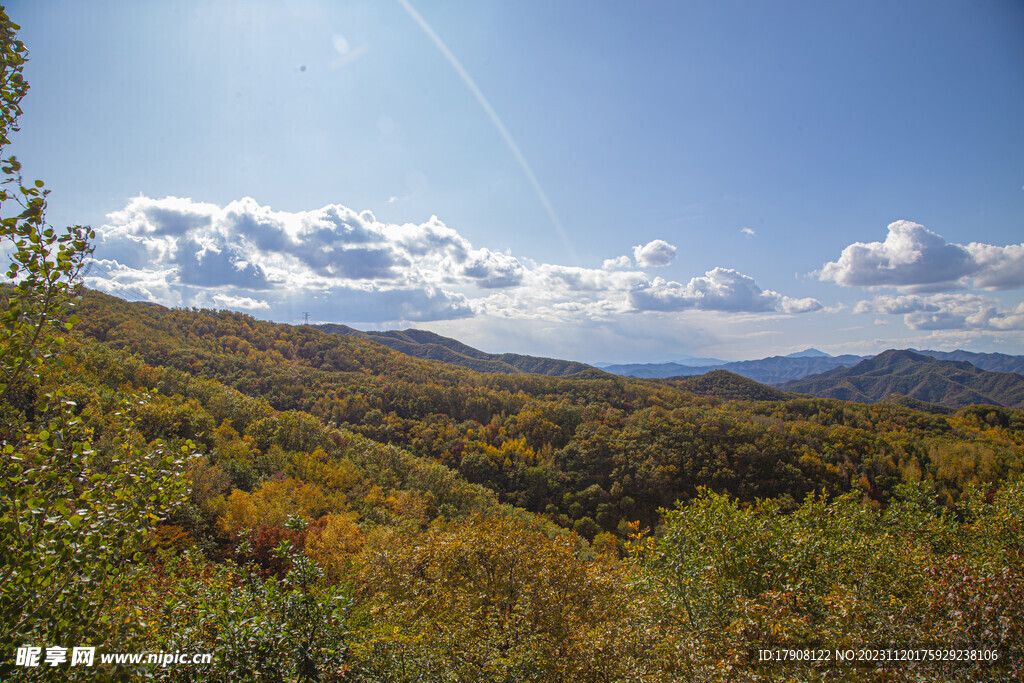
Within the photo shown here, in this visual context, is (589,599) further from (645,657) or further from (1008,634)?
(1008,634)

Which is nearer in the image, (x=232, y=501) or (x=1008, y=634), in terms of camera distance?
(x=1008, y=634)

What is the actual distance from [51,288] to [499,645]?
13954mm

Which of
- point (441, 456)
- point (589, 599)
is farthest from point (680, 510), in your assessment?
point (441, 456)

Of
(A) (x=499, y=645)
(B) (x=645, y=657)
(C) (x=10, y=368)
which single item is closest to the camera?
(C) (x=10, y=368)

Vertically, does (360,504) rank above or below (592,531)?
above

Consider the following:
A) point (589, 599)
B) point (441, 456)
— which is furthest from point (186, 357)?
point (589, 599)

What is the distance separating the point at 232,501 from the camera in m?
36.6

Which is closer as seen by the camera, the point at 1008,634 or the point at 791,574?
the point at 1008,634

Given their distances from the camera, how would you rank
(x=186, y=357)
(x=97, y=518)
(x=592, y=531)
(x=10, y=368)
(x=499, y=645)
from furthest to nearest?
(x=186, y=357) < (x=592, y=531) < (x=499, y=645) < (x=97, y=518) < (x=10, y=368)

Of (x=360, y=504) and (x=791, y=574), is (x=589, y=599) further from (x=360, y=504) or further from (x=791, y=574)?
(x=360, y=504)

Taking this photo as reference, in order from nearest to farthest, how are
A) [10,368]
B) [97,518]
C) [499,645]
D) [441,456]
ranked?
[10,368] → [97,518] → [499,645] → [441,456]

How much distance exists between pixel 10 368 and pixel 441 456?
285 feet

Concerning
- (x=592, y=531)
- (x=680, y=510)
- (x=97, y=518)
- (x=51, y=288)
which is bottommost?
(x=592, y=531)

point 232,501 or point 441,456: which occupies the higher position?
point 232,501
